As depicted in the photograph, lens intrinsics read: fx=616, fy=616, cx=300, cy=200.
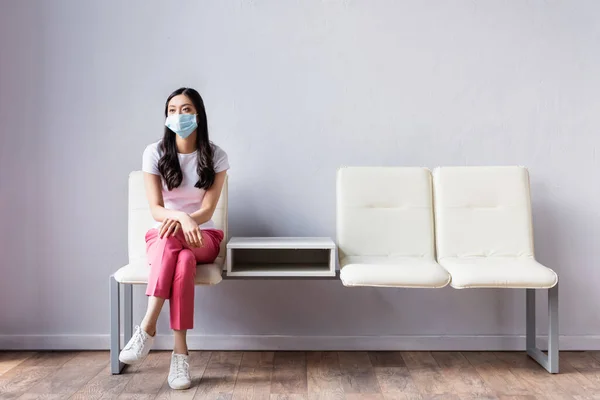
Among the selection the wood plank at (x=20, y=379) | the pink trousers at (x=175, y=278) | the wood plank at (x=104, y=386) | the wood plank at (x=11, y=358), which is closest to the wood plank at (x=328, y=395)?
the pink trousers at (x=175, y=278)

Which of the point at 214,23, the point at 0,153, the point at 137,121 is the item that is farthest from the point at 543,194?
the point at 0,153

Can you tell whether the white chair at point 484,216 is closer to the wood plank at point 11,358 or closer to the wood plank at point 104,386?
the wood plank at point 104,386

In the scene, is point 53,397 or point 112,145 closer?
point 53,397

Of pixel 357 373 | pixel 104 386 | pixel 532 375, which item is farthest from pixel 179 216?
pixel 532 375

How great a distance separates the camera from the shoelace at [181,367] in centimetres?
253

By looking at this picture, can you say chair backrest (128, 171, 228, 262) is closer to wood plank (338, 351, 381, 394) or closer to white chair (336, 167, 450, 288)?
white chair (336, 167, 450, 288)

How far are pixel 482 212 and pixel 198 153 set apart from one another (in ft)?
4.49

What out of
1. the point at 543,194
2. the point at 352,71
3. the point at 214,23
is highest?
the point at 214,23

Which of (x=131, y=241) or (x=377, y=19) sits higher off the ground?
(x=377, y=19)

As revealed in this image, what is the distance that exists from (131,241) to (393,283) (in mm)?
1260

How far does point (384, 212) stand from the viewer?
9.69ft

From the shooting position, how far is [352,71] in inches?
124

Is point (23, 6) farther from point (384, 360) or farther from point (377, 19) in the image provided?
point (384, 360)

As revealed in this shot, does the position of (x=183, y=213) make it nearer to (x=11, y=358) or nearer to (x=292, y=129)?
(x=292, y=129)
